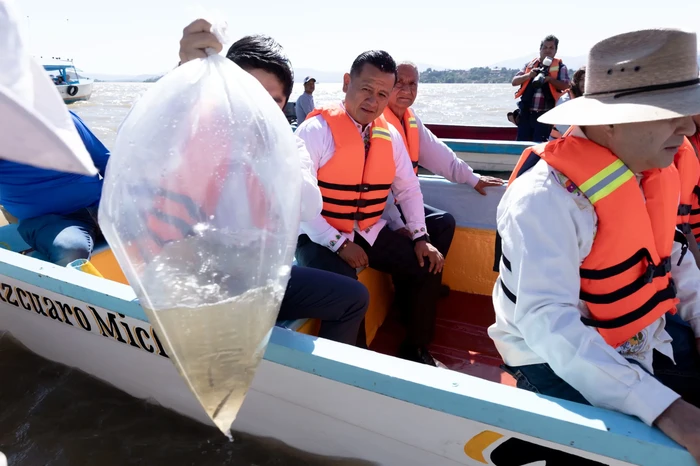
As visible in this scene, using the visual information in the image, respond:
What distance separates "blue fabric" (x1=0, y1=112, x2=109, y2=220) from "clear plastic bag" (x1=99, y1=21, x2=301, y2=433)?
166 cm

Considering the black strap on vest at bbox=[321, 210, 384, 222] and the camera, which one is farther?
the camera

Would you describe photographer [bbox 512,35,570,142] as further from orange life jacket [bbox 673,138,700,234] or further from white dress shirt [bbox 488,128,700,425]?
white dress shirt [bbox 488,128,700,425]

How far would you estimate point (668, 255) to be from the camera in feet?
4.75

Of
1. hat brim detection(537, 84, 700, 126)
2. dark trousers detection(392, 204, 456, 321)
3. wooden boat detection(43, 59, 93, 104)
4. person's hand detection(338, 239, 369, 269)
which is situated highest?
hat brim detection(537, 84, 700, 126)

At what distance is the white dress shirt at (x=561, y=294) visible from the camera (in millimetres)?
1123

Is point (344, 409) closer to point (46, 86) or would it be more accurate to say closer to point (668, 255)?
point (668, 255)

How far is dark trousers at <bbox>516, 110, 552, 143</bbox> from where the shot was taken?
6.10 meters

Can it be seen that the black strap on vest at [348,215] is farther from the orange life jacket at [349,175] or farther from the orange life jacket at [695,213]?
the orange life jacket at [695,213]

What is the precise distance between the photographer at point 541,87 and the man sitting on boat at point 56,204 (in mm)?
5179

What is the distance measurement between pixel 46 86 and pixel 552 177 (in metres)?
1.08

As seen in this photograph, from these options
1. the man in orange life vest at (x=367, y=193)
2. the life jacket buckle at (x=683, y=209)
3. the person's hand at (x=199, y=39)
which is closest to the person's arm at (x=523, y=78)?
the man in orange life vest at (x=367, y=193)

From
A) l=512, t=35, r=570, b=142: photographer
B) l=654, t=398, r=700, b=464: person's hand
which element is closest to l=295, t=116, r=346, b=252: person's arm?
l=654, t=398, r=700, b=464: person's hand

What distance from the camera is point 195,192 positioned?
0.84 m

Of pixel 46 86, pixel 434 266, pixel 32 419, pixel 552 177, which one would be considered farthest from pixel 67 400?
pixel 552 177
